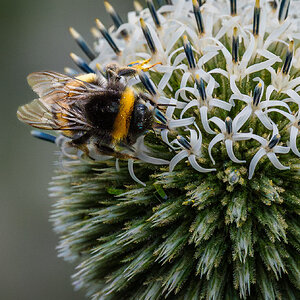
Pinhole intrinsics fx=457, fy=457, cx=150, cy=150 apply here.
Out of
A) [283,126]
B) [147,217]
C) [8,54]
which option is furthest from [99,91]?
[8,54]

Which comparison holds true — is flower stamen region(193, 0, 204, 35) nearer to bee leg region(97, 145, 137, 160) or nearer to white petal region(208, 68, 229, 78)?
white petal region(208, 68, 229, 78)

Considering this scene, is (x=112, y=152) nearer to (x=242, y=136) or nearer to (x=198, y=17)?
(x=242, y=136)

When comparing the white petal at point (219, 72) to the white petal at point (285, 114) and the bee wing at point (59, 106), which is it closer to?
the white petal at point (285, 114)

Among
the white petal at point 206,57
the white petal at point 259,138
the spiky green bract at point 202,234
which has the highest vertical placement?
the white petal at point 206,57

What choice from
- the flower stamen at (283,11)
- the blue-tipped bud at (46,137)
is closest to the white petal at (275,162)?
the flower stamen at (283,11)

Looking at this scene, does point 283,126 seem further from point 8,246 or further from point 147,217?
point 8,246

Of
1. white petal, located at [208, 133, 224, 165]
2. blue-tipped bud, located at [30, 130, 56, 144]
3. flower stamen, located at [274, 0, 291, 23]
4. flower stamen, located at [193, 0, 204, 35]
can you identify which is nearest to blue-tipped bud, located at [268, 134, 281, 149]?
white petal, located at [208, 133, 224, 165]

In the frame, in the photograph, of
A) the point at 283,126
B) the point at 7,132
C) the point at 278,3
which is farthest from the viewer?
the point at 7,132
